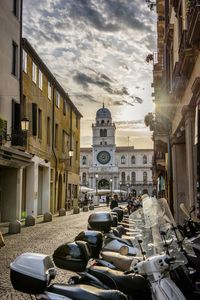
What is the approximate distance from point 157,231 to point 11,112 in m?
19.0

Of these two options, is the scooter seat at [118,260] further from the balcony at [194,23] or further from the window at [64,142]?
the window at [64,142]

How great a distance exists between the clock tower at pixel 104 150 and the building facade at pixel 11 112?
343 feet

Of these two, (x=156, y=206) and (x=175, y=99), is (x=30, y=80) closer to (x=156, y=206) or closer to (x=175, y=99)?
(x=175, y=99)

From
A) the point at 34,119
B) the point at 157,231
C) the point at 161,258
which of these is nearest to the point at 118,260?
the point at 157,231

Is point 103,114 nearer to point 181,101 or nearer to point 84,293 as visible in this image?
point 181,101

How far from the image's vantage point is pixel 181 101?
15.5 metres

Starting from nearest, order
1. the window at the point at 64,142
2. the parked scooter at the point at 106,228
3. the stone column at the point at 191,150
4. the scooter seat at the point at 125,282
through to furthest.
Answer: the scooter seat at the point at 125,282
the parked scooter at the point at 106,228
the stone column at the point at 191,150
the window at the point at 64,142

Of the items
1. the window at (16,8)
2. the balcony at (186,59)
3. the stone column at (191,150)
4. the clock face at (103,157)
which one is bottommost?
the stone column at (191,150)

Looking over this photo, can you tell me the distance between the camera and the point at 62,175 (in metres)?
40.1

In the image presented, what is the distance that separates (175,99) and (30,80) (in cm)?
1295

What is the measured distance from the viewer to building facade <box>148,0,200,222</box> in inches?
428

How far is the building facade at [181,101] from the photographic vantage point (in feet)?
35.7

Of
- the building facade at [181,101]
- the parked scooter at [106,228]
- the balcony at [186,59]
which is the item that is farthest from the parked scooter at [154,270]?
the balcony at [186,59]

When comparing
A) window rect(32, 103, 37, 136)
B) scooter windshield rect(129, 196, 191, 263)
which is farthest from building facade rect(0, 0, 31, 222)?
scooter windshield rect(129, 196, 191, 263)
